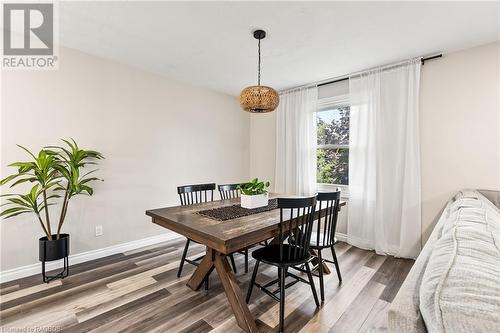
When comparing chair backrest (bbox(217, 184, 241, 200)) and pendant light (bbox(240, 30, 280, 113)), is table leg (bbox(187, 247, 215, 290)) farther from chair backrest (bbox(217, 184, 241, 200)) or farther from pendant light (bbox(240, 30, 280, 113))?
pendant light (bbox(240, 30, 280, 113))

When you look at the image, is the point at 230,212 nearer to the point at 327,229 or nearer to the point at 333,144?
the point at 327,229

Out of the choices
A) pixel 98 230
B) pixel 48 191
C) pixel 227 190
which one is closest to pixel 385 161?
pixel 227 190

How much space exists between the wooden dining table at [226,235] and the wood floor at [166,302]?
135 millimetres

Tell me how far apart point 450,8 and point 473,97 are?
116 centimetres

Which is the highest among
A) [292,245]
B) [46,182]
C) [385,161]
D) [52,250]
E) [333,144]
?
[333,144]

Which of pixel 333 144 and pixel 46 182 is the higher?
pixel 333 144

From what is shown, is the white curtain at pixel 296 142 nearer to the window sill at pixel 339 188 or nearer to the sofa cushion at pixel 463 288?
the window sill at pixel 339 188

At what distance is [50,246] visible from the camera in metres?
2.32

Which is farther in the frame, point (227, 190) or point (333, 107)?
point (333, 107)

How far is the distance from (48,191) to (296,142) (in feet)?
11.2

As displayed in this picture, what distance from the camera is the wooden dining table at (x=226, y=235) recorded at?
1.59 meters

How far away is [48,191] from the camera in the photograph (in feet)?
8.54

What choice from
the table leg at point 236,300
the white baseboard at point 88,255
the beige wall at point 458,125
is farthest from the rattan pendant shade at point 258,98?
→ the white baseboard at point 88,255

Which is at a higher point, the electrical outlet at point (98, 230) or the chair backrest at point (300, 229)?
the chair backrest at point (300, 229)
